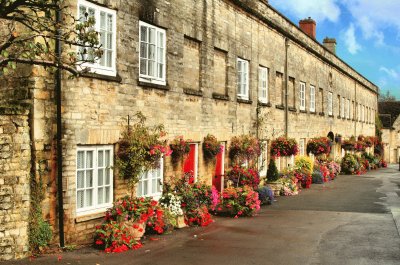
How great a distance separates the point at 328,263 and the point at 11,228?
5930mm

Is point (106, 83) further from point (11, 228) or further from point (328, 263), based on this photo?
point (328, 263)

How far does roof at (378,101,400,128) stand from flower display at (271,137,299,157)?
129 ft

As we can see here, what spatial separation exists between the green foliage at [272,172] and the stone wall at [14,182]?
473 inches

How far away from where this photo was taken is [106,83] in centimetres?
1052

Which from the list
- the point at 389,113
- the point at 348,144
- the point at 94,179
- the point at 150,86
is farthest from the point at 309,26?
the point at 389,113

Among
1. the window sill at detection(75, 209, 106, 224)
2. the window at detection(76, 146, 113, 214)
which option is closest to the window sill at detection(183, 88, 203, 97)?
the window at detection(76, 146, 113, 214)

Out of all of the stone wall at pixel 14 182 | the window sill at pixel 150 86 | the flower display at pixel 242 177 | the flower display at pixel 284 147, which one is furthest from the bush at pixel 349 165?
the stone wall at pixel 14 182

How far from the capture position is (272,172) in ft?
62.4

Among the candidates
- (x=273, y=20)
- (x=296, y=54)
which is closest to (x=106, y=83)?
(x=273, y=20)

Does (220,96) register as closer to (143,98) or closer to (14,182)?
(143,98)

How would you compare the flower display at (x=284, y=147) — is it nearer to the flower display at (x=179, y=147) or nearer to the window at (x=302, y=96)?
the window at (x=302, y=96)

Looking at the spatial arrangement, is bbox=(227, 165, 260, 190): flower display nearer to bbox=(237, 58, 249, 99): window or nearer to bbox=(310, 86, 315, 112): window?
bbox=(237, 58, 249, 99): window

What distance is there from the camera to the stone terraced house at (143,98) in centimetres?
896

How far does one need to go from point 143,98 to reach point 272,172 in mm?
8863
